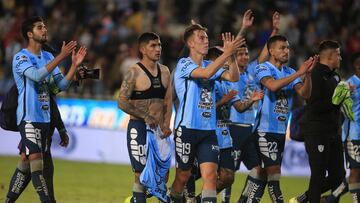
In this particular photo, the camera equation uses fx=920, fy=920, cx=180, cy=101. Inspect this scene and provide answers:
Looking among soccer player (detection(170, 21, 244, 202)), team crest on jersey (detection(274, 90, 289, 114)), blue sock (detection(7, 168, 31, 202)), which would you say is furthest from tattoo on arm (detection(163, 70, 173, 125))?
blue sock (detection(7, 168, 31, 202))

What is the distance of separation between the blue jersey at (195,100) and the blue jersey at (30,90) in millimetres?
1670

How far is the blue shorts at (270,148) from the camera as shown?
43.0ft

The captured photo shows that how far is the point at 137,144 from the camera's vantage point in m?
12.5

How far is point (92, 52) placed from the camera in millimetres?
25953

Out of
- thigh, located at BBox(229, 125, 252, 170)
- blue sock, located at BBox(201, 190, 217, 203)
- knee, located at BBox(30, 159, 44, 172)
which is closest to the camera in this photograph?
blue sock, located at BBox(201, 190, 217, 203)

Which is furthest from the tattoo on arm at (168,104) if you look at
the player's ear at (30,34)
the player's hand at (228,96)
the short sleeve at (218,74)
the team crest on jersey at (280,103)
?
the player's ear at (30,34)

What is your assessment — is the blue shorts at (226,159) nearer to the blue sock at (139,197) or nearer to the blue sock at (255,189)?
the blue sock at (255,189)

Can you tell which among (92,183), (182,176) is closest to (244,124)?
(182,176)

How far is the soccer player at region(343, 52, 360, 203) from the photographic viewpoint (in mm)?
13742

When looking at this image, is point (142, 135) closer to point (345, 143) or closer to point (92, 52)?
point (345, 143)

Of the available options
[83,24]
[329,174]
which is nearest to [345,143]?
[329,174]

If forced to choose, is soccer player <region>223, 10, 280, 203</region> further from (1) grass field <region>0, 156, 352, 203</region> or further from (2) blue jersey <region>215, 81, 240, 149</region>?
(1) grass field <region>0, 156, 352, 203</region>

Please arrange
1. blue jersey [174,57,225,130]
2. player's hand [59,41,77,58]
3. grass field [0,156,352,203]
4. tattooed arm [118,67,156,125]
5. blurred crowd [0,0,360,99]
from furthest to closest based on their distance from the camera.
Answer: blurred crowd [0,0,360,99] < grass field [0,156,352,203] < tattooed arm [118,67,156,125] < blue jersey [174,57,225,130] < player's hand [59,41,77,58]

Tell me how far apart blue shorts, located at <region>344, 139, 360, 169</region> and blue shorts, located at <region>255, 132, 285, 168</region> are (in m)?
1.25
